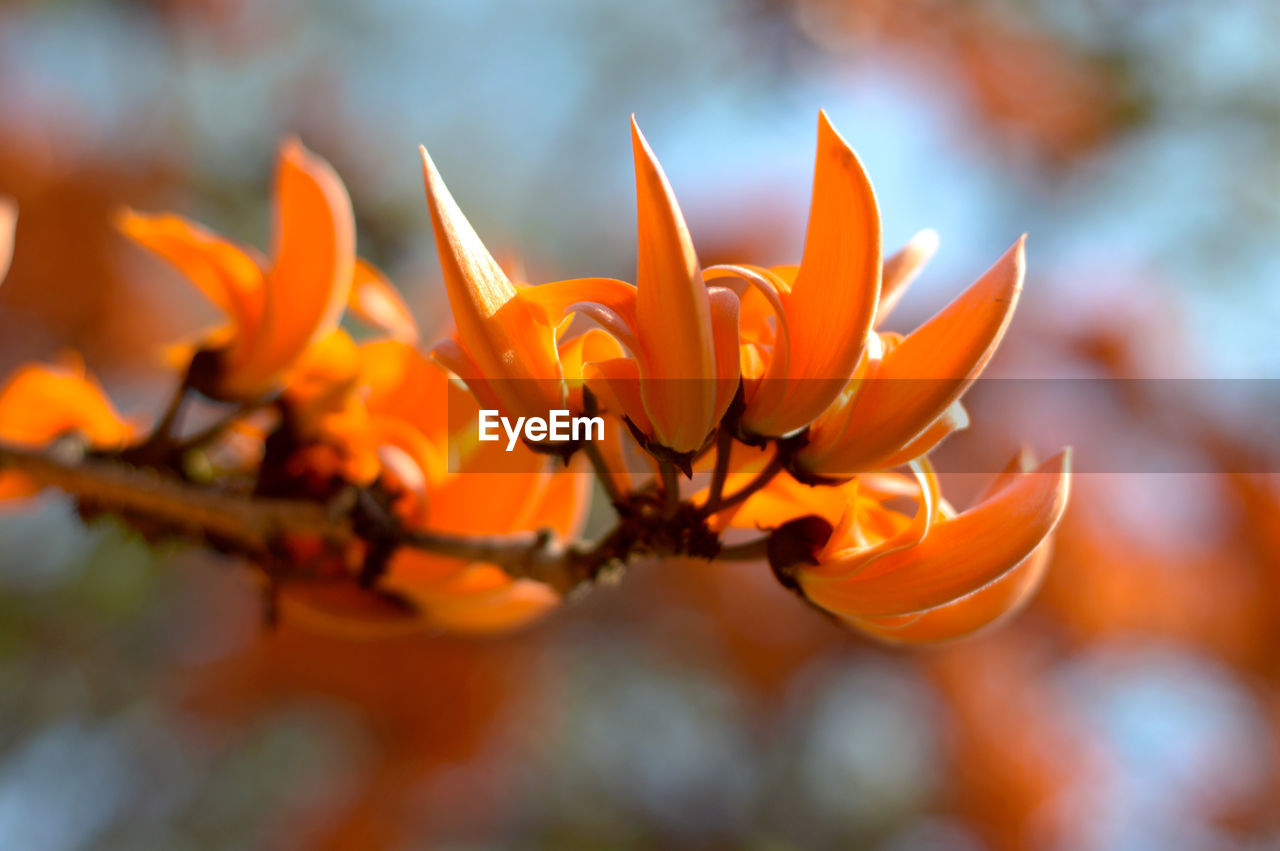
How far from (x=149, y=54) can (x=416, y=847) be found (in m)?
2.52

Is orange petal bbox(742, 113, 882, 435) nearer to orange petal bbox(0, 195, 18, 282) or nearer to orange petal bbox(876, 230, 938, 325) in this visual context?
orange petal bbox(876, 230, 938, 325)

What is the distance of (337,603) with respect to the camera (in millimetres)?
562

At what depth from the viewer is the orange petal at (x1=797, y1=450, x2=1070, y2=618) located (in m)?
0.40

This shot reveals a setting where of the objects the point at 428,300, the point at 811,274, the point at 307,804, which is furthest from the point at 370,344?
the point at 307,804

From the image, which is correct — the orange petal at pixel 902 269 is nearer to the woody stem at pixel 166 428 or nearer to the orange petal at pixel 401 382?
the orange petal at pixel 401 382

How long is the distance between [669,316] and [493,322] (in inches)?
2.7

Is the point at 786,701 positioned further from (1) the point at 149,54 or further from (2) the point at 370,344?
(1) the point at 149,54

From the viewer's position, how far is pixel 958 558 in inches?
15.8

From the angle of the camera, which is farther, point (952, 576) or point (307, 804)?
point (307, 804)

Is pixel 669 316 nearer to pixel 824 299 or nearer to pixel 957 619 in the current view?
pixel 824 299

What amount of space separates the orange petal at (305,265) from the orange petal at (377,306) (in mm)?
20

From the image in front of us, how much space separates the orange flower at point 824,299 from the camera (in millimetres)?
362

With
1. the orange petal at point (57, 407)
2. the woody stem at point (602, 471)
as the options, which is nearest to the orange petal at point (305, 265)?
the orange petal at point (57, 407)

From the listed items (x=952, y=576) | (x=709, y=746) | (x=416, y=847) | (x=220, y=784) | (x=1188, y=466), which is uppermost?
(x=952, y=576)
